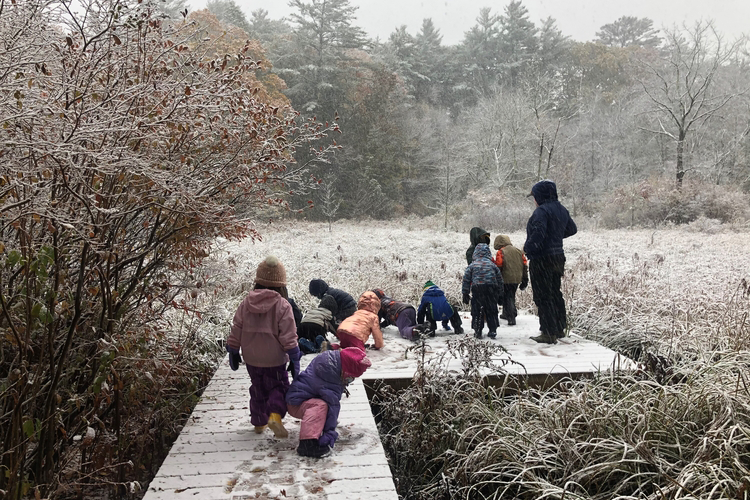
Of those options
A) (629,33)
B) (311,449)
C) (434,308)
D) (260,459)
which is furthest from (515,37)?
(260,459)

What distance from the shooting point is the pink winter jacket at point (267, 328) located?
3.61 metres

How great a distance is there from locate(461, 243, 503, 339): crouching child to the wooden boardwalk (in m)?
1.35

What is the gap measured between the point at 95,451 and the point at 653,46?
50.7 m

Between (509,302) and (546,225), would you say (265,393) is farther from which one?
(509,302)

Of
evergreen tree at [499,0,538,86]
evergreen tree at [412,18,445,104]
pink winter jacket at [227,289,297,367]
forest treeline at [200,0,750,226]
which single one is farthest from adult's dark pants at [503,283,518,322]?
evergreen tree at [499,0,538,86]

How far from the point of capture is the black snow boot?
3.31 metres

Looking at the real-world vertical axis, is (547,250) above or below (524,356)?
above

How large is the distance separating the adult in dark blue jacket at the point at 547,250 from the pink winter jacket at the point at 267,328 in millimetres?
3269

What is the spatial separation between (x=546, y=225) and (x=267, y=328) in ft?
11.6

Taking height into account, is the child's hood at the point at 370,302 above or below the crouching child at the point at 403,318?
above

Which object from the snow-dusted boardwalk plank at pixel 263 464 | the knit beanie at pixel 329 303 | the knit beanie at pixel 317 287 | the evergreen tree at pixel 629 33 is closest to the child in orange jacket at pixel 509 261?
the knit beanie at pixel 329 303

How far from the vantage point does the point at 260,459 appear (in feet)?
10.8

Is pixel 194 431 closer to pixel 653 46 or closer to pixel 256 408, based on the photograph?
pixel 256 408

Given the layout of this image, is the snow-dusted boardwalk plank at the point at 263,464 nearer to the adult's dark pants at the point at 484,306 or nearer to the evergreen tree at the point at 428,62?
the adult's dark pants at the point at 484,306
